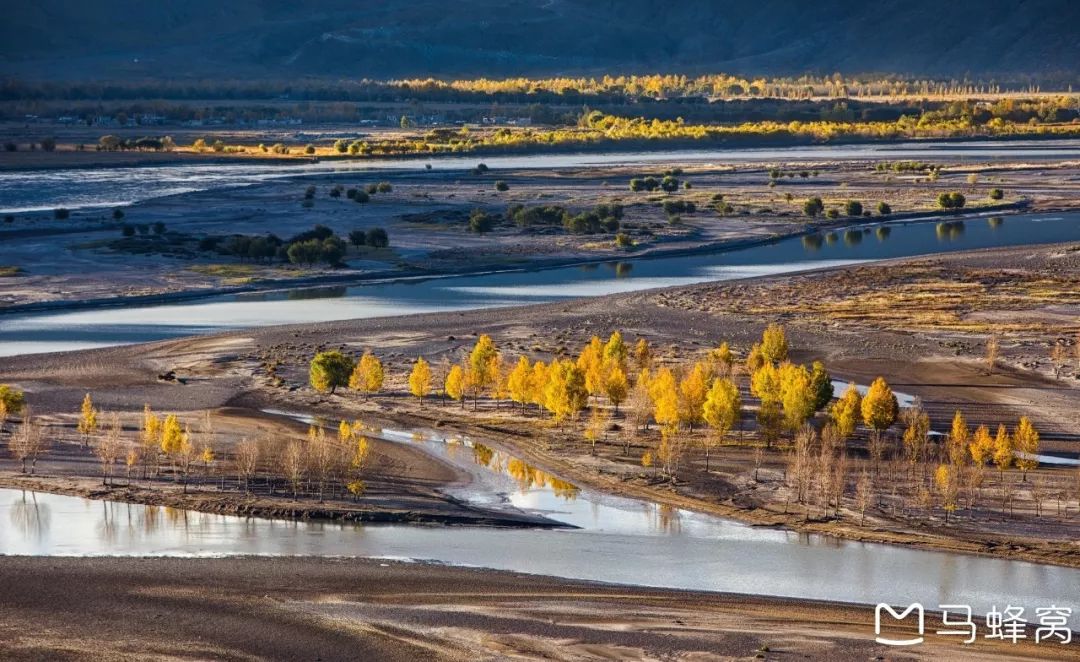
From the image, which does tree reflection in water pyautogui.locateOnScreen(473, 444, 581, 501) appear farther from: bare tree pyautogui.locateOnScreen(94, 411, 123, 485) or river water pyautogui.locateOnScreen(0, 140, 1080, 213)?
river water pyautogui.locateOnScreen(0, 140, 1080, 213)

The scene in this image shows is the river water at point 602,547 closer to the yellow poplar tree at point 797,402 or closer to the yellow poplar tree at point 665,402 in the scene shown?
the yellow poplar tree at point 665,402

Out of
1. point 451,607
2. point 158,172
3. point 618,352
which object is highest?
point 158,172

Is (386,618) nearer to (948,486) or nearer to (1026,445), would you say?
(948,486)

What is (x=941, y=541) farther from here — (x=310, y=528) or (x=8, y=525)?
(x=8, y=525)

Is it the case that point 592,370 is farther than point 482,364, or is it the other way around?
point 482,364

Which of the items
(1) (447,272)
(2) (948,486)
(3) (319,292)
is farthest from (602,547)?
(1) (447,272)

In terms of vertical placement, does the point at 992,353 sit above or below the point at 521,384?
above

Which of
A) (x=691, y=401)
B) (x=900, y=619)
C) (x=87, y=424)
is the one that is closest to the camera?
(x=900, y=619)

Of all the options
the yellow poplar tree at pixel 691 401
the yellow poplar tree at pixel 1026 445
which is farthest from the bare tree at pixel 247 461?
the yellow poplar tree at pixel 1026 445

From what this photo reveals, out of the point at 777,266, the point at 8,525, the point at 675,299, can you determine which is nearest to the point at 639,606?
the point at 8,525
